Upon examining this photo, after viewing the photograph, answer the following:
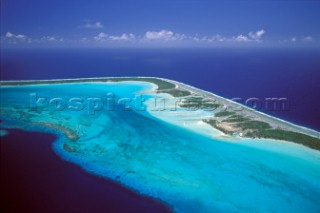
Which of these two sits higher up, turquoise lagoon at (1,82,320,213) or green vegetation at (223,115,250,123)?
green vegetation at (223,115,250,123)

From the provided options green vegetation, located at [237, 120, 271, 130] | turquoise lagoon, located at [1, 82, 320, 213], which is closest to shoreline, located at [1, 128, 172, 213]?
turquoise lagoon, located at [1, 82, 320, 213]

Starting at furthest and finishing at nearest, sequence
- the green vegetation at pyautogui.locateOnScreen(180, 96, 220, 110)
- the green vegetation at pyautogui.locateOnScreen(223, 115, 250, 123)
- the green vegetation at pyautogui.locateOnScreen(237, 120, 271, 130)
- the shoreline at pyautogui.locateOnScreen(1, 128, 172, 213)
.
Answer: the green vegetation at pyautogui.locateOnScreen(180, 96, 220, 110)
the green vegetation at pyautogui.locateOnScreen(223, 115, 250, 123)
the green vegetation at pyautogui.locateOnScreen(237, 120, 271, 130)
the shoreline at pyautogui.locateOnScreen(1, 128, 172, 213)

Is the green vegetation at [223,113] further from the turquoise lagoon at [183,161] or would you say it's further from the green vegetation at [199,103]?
the turquoise lagoon at [183,161]

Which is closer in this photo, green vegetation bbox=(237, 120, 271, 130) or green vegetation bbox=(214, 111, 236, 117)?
green vegetation bbox=(237, 120, 271, 130)

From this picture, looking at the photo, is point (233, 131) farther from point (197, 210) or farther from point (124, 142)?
point (197, 210)

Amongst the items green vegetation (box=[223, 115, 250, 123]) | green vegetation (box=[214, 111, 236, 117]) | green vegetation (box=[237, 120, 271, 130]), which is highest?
green vegetation (box=[214, 111, 236, 117])

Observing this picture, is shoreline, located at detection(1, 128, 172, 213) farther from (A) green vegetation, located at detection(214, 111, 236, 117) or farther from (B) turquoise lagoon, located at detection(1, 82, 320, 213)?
(A) green vegetation, located at detection(214, 111, 236, 117)

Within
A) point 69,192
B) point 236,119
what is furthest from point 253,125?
point 69,192

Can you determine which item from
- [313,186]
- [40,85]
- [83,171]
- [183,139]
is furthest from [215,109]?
[40,85]
